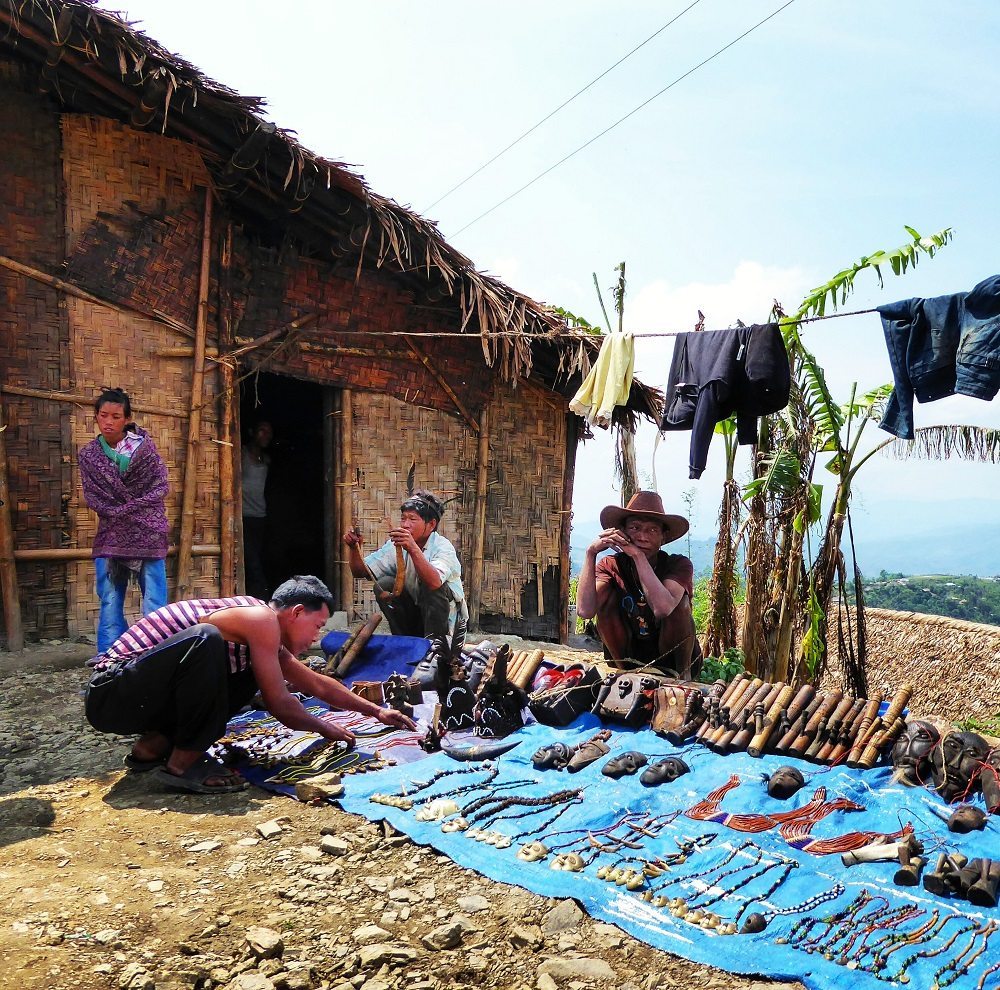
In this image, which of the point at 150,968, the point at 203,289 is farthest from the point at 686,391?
the point at 150,968

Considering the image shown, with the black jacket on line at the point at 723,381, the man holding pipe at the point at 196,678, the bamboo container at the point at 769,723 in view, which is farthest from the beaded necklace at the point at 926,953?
the black jacket on line at the point at 723,381

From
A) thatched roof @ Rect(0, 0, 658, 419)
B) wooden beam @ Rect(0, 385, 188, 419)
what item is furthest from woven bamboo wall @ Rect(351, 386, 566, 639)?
wooden beam @ Rect(0, 385, 188, 419)

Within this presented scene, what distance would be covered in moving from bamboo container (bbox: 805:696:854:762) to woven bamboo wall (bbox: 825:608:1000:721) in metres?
6.86

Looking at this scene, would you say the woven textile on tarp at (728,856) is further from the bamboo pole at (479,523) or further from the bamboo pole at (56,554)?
the bamboo pole at (479,523)

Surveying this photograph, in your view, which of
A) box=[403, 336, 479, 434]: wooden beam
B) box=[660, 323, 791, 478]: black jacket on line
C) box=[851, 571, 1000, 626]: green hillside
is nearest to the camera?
box=[660, 323, 791, 478]: black jacket on line

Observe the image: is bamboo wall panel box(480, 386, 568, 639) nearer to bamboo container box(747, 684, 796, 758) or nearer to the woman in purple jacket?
the woman in purple jacket

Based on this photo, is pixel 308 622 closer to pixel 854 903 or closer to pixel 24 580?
pixel 854 903

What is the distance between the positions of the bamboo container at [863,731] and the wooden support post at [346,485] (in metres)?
4.64

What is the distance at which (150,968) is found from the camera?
2412mm

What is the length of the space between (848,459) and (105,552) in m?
5.70

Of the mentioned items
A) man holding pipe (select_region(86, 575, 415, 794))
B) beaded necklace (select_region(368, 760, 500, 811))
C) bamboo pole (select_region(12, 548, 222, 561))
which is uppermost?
bamboo pole (select_region(12, 548, 222, 561))

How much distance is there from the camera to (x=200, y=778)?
148 inches

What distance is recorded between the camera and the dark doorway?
1055 centimetres

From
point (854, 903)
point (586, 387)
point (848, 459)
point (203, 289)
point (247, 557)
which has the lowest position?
point (854, 903)
